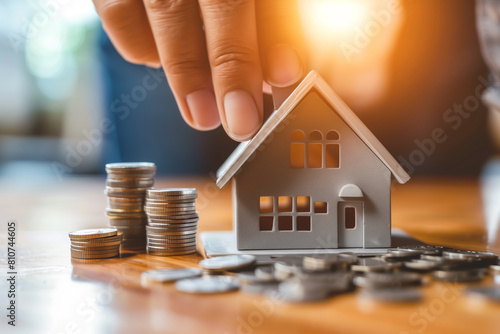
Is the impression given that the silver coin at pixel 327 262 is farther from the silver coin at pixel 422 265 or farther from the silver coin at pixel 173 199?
the silver coin at pixel 173 199

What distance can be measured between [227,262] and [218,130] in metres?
4.54

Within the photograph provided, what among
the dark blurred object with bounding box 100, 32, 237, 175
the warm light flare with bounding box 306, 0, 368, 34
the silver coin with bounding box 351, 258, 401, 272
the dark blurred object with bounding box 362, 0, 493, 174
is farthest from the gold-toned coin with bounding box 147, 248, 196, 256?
the dark blurred object with bounding box 100, 32, 237, 175

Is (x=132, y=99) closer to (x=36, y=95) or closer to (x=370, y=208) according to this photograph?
(x=36, y=95)

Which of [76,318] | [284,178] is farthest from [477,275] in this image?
[76,318]

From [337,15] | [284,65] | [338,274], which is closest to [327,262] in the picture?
[338,274]

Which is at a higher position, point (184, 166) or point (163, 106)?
point (163, 106)

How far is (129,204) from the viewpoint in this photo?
1940mm

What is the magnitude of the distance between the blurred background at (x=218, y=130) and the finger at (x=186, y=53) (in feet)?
3.39

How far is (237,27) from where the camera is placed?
173cm

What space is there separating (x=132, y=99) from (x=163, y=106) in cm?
35

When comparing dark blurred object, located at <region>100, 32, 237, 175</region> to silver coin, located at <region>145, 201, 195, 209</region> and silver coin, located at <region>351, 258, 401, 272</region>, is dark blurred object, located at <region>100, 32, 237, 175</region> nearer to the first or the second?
silver coin, located at <region>145, 201, 195, 209</region>

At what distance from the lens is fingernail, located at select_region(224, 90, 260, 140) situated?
1.71 m

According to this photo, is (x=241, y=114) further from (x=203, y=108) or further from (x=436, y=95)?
(x=436, y=95)

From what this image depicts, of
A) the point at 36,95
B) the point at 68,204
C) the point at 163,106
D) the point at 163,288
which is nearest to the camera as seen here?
the point at 163,288
